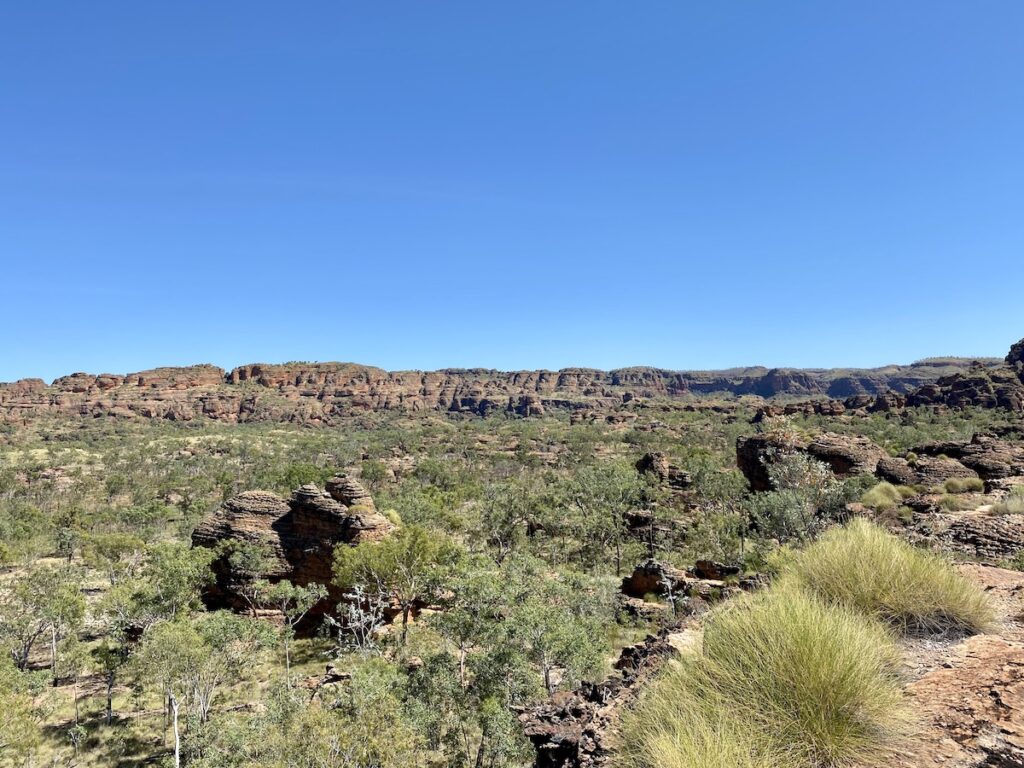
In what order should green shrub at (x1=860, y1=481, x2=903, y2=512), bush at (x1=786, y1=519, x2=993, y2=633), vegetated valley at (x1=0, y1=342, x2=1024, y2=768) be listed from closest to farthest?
vegetated valley at (x1=0, y1=342, x2=1024, y2=768)
bush at (x1=786, y1=519, x2=993, y2=633)
green shrub at (x1=860, y1=481, x2=903, y2=512)

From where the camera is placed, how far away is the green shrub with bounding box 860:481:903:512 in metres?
21.4

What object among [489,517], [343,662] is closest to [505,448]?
[489,517]

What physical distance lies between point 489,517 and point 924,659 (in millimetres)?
38261

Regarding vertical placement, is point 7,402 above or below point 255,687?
above

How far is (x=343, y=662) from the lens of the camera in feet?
72.4

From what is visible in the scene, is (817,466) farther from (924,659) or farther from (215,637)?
(215,637)

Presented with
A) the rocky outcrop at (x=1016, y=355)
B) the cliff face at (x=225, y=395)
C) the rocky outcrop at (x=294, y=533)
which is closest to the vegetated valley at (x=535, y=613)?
the rocky outcrop at (x=294, y=533)

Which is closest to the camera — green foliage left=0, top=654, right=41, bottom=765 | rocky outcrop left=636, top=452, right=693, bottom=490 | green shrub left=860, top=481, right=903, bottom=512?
green foliage left=0, top=654, right=41, bottom=765

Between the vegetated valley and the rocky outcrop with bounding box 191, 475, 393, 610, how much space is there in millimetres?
140

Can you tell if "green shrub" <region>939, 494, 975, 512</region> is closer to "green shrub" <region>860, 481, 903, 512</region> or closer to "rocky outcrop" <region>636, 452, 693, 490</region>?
"green shrub" <region>860, 481, 903, 512</region>

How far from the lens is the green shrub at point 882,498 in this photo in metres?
21.4

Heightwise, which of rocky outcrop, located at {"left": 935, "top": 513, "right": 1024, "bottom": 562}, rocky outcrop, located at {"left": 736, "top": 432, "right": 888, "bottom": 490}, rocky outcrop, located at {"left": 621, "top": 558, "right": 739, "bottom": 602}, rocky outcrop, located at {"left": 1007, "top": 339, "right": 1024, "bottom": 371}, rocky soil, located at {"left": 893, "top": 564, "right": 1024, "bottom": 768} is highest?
rocky outcrop, located at {"left": 1007, "top": 339, "right": 1024, "bottom": 371}

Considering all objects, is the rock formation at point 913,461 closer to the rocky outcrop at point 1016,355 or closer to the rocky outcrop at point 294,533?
the rocky outcrop at point 294,533

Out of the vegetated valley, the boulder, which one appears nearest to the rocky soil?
the vegetated valley
